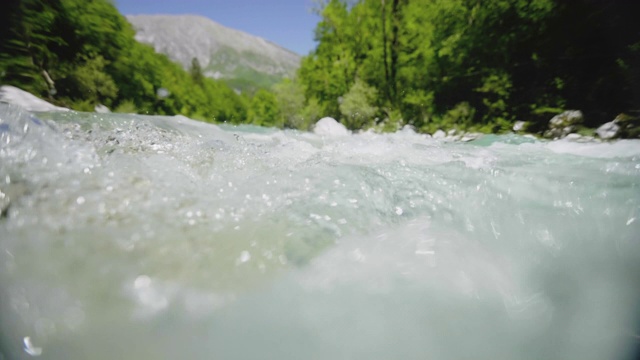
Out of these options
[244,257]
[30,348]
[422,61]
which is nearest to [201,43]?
[422,61]

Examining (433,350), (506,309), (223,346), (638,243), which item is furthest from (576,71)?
(223,346)

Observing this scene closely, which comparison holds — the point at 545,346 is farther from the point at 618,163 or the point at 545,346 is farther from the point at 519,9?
the point at 519,9

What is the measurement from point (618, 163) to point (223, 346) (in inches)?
189

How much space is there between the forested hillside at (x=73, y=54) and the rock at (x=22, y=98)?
134mm

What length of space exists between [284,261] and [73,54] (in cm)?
771

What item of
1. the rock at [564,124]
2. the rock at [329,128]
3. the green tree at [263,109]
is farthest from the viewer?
the green tree at [263,109]

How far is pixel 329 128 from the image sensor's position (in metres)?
11.6

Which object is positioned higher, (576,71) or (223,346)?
(576,71)

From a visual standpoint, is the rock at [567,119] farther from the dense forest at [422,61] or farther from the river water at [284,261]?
the river water at [284,261]

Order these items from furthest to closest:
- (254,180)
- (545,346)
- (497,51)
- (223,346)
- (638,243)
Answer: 1. (497,51)
2. (254,180)
3. (638,243)
4. (545,346)
5. (223,346)

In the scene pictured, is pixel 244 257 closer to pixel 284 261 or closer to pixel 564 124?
pixel 284 261

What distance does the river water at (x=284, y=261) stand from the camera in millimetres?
1266

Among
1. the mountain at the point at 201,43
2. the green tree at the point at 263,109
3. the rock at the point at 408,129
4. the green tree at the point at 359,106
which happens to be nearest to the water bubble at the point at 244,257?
the rock at the point at 408,129

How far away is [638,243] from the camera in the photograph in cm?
205
